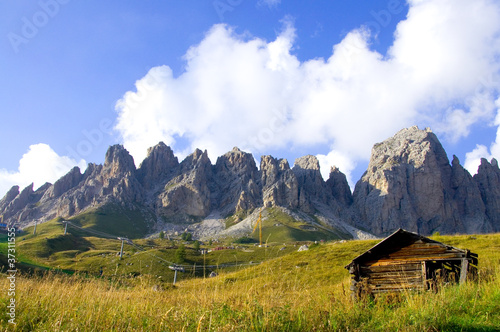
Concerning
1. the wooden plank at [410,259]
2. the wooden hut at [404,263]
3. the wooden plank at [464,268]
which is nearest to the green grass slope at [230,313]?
the wooden plank at [464,268]

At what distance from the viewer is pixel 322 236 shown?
169 m

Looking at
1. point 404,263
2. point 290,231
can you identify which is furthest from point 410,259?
point 290,231

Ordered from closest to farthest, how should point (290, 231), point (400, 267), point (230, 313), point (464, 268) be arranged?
point (230, 313) < point (464, 268) < point (400, 267) < point (290, 231)

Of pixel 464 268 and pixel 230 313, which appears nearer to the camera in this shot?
pixel 230 313

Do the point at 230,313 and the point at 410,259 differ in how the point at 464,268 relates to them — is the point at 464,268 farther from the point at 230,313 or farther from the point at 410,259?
the point at 230,313

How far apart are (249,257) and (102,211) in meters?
151

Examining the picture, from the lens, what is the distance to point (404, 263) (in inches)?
667

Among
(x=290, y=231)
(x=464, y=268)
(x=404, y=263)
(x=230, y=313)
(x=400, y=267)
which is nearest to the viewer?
(x=230, y=313)

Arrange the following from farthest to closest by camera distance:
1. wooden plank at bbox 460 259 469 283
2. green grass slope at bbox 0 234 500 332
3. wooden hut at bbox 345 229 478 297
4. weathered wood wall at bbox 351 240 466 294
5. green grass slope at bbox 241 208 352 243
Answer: green grass slope at bbox 241 208 352 243
weathered wood wall at bbox 351 240 466 294
wooden hut at bbox 345 229 478 297
wooden plank at bbox 460 259 469 283
green grass slope at bbox 0 234 500 332

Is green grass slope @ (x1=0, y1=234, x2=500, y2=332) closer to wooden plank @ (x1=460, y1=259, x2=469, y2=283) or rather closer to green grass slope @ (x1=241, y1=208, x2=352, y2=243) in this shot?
wooden plank @ (x1=460, y1=259, x2=469, y2=283)

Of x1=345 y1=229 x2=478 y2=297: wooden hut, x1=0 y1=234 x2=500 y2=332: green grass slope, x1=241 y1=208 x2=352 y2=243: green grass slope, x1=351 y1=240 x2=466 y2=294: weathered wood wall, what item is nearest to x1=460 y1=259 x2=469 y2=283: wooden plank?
x1=345 y1=229 x2=478 y2=297: wooden hut

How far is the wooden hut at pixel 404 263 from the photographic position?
53.4 feet

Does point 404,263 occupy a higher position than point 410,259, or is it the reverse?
point 410,259

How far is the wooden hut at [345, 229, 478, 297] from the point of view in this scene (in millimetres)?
16281
